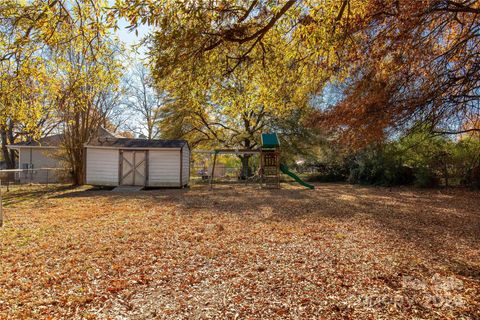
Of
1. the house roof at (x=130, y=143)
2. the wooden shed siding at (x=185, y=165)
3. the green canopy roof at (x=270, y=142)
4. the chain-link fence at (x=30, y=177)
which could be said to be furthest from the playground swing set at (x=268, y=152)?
the chain-link fence at (x=30, y=177)

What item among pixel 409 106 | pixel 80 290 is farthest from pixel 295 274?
pixel 409 106

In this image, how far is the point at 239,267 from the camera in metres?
3.95

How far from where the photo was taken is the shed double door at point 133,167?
16391 mm

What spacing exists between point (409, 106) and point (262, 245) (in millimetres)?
4882

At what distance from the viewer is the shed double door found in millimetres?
16391

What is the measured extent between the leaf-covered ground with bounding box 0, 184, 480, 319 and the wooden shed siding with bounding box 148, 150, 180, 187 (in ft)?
29.6

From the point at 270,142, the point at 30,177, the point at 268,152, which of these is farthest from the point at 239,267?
the point at 30,177

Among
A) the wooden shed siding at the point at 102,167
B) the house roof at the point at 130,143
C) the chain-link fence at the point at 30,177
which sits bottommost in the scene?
the chain-link fence at the point at 30,177

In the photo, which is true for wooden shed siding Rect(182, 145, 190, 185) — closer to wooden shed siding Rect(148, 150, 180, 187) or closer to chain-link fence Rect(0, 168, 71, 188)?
wooden shed siding Rect(148, 150, 180, 187)

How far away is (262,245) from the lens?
197 inches

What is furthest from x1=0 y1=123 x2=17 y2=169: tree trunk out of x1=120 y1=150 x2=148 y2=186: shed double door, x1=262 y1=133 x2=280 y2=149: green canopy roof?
x1=262 y1=133 x2=280 y2=149: green canopy roof

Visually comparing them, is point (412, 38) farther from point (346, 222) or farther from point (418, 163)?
point (418, 163)

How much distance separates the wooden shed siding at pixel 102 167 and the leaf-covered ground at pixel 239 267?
28.7 ft

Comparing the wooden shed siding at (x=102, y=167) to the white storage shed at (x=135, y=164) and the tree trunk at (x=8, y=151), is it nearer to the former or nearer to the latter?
the white storage shed at (x=135, y=164)
